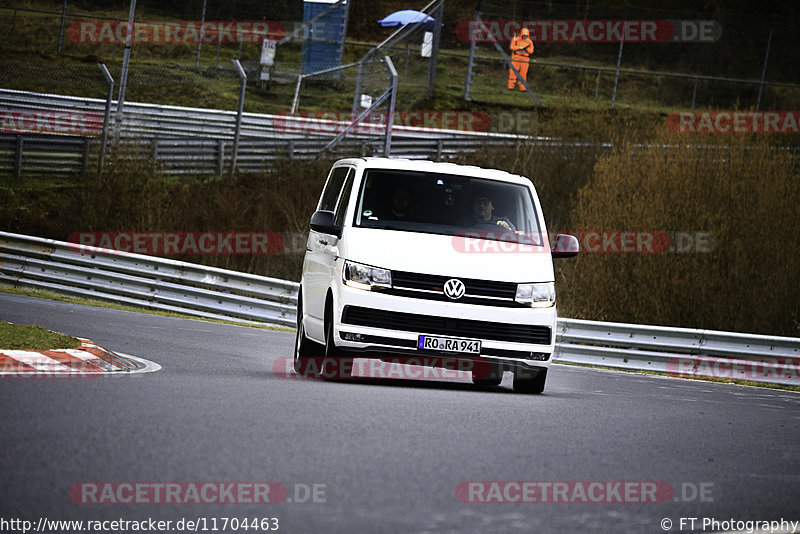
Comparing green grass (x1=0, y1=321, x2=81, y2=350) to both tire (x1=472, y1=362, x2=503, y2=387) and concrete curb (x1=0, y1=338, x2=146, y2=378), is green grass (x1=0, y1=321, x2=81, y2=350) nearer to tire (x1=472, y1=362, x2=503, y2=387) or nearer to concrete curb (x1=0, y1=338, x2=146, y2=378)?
concrete curb (x1=0, y1=338, x2=146, y2=378)

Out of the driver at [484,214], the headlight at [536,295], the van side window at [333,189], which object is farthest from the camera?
the van side window at [333,189]

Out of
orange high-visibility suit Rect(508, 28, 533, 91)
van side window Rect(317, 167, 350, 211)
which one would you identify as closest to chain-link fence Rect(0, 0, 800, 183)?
orange high-visibility suit Rect(508, 28, 533, 91)

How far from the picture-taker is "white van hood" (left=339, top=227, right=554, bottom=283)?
11.3 metres

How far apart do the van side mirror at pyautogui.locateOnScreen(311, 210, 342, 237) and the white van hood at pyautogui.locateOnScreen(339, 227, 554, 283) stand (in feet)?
0.41

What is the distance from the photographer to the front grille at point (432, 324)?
1122 cm

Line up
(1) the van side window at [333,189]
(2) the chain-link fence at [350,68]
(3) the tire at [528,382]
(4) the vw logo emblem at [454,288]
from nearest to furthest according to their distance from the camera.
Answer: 1. (4) the vw logo emblem at [454,288]
2. (3) the tire at [528,382]
3. (1) the van side window at [333,189]
4. (2) the chain-link fence at [350,68]

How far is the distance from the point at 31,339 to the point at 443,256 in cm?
369

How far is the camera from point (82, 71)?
43.2m

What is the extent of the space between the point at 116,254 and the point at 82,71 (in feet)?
71.0
